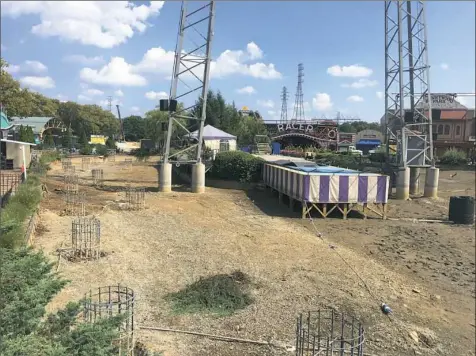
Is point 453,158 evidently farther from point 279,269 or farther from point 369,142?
point 279,269

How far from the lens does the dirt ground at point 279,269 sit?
24.6ft

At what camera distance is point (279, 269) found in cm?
1097

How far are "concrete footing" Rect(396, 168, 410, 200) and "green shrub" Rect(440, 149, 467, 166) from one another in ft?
69.6

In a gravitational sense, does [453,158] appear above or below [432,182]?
above

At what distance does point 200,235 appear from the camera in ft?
47.6

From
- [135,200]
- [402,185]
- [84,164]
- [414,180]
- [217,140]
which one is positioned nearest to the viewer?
[135,200]

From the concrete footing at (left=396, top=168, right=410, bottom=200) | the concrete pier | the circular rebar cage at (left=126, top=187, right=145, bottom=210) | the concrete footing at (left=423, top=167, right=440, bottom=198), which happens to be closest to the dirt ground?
the circular rebar cage at (left=126, top=187, right=145, bottom=210)

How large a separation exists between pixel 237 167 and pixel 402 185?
9879mm

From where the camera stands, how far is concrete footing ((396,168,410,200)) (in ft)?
85.0

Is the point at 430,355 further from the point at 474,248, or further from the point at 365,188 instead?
the point at 365,188

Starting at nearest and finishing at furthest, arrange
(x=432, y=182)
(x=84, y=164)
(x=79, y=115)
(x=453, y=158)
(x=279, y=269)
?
(x=279, y=269) → (x=432, y=182) → (x=453, y=158) → (x=84, y=164) → (x=79, y=115)

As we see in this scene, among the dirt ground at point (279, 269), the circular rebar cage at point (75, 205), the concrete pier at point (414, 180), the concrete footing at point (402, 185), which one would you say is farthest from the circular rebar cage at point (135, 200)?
the concrete pier at point (414, 180)

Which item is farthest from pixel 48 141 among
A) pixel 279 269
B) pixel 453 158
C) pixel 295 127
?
pixel 279 269

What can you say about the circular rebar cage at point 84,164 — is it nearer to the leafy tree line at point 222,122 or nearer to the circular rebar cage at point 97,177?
the circular rebar cage at point 97,177
